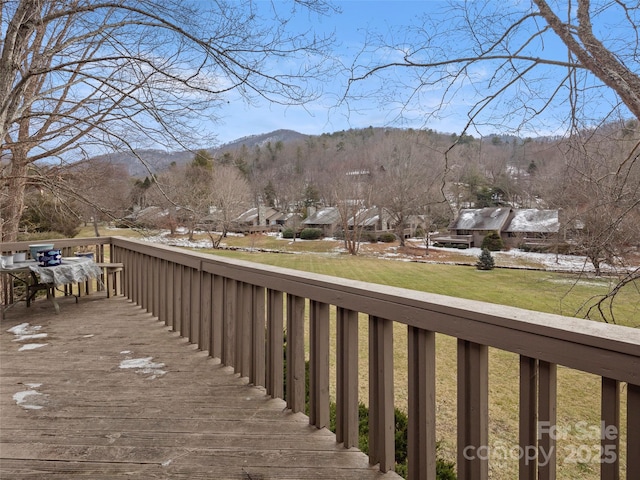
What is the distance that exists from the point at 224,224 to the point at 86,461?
5.73 meters

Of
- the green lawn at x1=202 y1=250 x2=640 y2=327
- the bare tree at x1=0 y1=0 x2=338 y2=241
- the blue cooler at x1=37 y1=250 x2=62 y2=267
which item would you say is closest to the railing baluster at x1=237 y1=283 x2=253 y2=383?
the green lawn at x1=202 y1=250 x2=640 y2=327

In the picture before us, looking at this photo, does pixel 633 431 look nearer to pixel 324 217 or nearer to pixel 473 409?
pixel 473 409

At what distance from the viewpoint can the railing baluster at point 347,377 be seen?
1.69m

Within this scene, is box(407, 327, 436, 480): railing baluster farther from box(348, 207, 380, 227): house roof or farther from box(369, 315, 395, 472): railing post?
box(348, 207, 380, 227): house roof

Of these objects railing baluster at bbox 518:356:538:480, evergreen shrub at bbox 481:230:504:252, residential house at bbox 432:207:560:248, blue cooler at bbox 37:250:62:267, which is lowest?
railing baluster at bbox 518:356:538:480

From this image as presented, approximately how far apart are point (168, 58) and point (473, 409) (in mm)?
3837

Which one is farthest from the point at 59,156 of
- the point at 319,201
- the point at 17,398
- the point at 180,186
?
the point at 17,398

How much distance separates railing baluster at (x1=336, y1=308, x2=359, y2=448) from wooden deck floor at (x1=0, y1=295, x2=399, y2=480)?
7 centimetres

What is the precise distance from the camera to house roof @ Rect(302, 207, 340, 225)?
32.6 ft

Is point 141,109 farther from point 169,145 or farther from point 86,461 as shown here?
point 86,461

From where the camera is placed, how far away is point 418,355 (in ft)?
4.60

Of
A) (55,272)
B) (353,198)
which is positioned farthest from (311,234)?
(55,272)

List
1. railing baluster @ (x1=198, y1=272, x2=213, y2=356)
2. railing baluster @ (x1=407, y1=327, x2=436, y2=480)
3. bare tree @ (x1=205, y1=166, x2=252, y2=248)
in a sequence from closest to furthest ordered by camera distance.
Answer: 1. railing baluster @ (x1=407, y1=327, x2=436, y2=480)
2. railing baluster @ (x1=198, y1=272, x2=213, y2=356)
3. bare tree @ (x1=205, y1=166, x2=252, y2=248)

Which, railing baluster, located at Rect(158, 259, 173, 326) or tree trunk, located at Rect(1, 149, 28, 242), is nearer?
railing baluster, located at Rect(158, 259, 173, 326)
